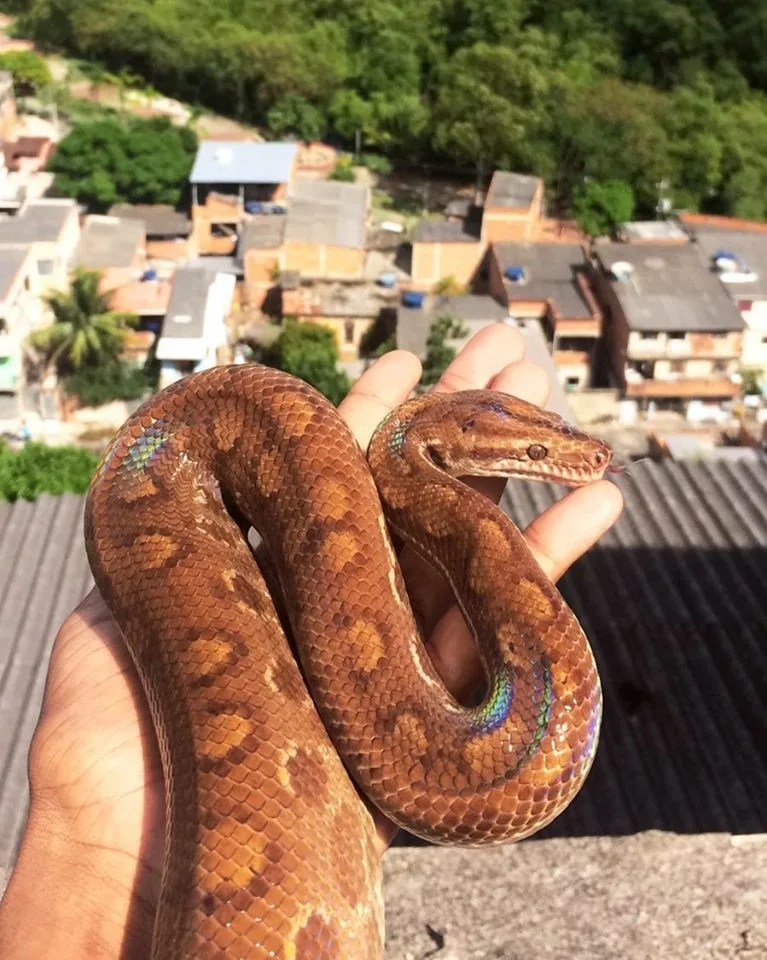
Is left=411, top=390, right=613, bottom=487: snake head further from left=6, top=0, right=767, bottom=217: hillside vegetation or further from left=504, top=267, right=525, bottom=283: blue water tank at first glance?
left=6, top=0, right=767, bottom=217: hillside vegetation

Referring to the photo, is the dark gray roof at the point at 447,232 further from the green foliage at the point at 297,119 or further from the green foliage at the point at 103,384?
the green foliage at the point at 103,384

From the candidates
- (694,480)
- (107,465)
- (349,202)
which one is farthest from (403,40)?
(107,465)

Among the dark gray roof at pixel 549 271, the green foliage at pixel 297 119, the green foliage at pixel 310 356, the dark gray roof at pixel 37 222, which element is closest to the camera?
the green foliage at pixel 310 356

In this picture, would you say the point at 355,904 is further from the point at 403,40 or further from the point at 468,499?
the point at 403,40

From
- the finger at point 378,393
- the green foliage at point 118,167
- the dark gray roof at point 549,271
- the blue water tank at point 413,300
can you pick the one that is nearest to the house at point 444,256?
the dark gray roof at point 549,271

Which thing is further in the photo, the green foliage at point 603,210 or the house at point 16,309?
the green foliage at point 603,210

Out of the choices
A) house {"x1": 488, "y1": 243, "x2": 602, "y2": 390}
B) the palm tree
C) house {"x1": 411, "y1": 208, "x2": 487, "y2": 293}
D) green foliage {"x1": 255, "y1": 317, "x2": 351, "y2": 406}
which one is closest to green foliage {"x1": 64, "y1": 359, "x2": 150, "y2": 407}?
the palm tree

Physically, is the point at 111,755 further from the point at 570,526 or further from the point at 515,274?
the point at 515,274
